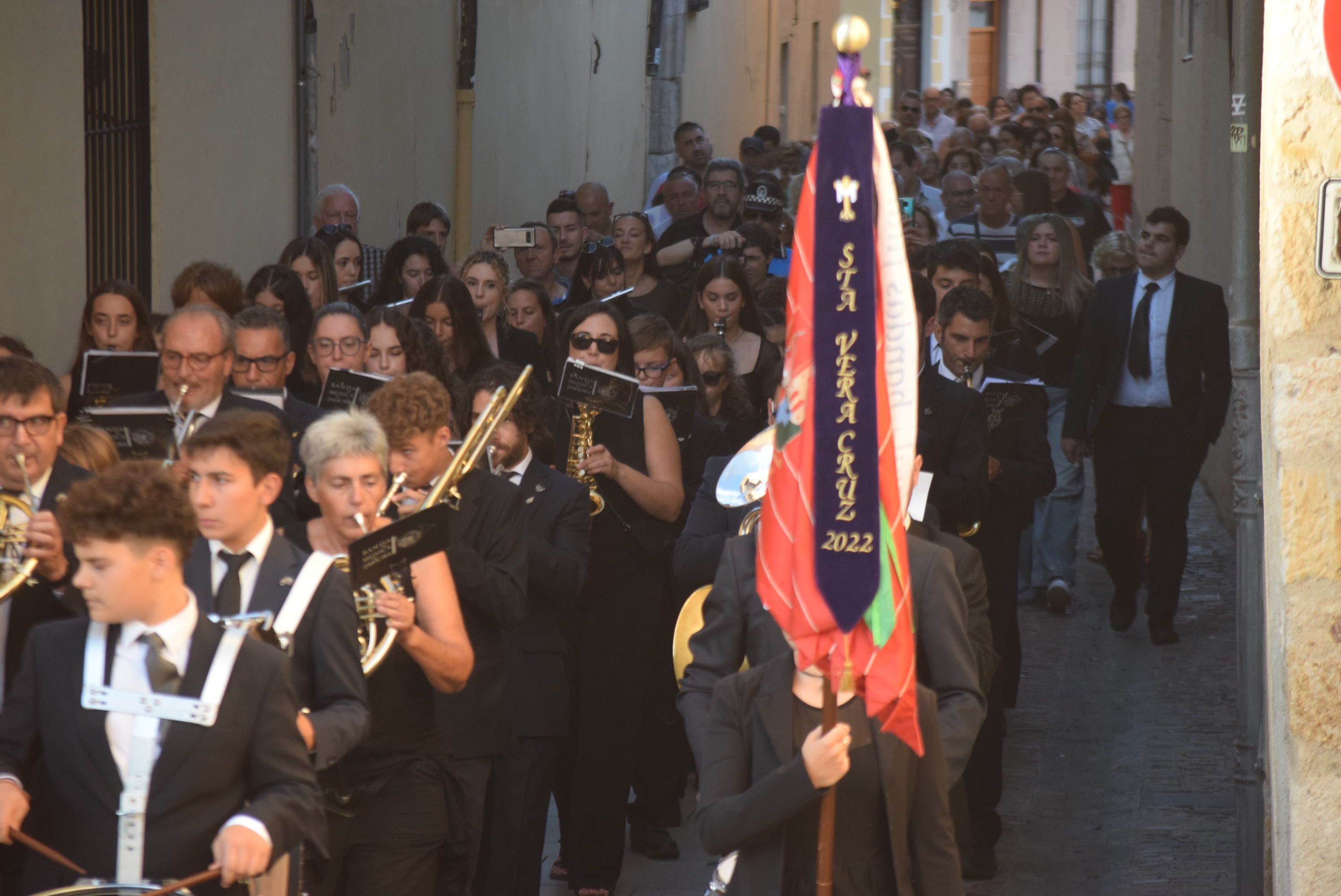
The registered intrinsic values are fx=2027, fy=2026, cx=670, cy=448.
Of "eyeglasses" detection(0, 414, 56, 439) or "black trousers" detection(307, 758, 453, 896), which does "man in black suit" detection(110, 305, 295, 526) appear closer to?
"eyeglasses" detection(0, 414, 56, 439)

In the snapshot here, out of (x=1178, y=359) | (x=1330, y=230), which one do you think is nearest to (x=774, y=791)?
(x=1330, y=230)

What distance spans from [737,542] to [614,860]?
7.49 feet

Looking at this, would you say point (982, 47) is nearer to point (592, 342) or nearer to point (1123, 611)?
point (1123, 611)

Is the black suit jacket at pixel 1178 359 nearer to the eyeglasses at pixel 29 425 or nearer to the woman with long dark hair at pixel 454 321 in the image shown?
the woman with long dark hair at pixel 454 321

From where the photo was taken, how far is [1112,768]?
29.4 ft

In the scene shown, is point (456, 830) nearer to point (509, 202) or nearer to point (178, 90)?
point (178, 90)

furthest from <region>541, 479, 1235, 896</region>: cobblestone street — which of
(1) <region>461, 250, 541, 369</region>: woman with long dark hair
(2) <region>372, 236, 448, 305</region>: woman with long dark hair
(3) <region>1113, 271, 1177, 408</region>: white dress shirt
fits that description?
(2) <region>372, 236, 448, 305</region>: woman with long dark hair

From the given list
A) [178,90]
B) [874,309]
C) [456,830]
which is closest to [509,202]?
[178,90]

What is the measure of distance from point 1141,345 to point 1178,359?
212 mm

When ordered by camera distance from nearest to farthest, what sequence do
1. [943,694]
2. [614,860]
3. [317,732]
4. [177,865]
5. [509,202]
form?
[177,865] → [317,732] → [943,694] → [614,860] → [509,202]

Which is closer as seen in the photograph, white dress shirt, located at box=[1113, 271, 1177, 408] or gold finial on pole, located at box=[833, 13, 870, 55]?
gold finial on pole, located at box=[833, 13, 870, 55]

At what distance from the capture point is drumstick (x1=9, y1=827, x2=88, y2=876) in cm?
389

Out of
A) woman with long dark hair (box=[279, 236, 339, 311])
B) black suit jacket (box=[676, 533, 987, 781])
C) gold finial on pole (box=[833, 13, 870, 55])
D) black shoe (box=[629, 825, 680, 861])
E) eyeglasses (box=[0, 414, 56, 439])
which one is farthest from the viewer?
woman with long dark hair (box=[279, 236, 339, 311])

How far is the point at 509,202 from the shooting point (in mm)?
18531
